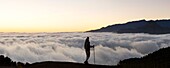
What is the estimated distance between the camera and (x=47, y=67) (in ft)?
82.6

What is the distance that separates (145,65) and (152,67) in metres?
0.48

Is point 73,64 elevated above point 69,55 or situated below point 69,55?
above

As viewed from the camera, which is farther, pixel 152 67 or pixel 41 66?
pixel 41 66

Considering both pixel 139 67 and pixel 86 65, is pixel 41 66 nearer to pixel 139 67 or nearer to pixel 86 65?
pixel 86 65

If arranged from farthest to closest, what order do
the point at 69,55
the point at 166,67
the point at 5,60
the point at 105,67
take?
1. the point at 69,55
2. the point at 5,60
3. the point at 105,67
4. the point at 166,67

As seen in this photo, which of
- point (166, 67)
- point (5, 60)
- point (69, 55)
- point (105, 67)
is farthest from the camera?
point (69, 55)

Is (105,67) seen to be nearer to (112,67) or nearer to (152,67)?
(112,67)

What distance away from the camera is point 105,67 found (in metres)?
24.9

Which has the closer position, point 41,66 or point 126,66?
point 126,66

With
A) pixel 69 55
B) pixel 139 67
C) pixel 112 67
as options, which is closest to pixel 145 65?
pixel 139 67

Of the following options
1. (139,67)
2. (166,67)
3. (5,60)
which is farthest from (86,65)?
(5,60)

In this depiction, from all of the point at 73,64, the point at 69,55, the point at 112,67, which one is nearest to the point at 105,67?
the point at 112,67

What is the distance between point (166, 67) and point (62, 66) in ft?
24.5

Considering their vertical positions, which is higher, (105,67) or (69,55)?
(105,67)
